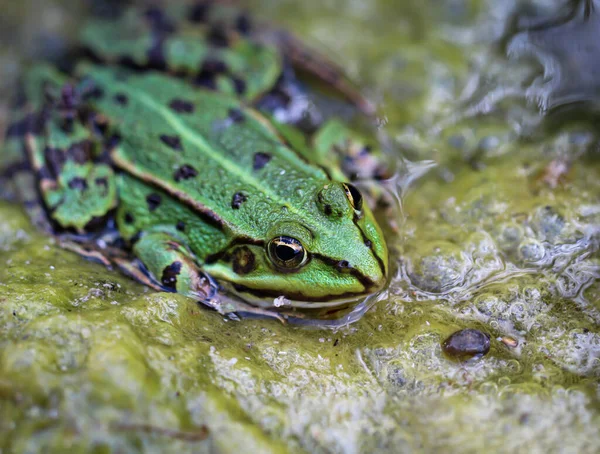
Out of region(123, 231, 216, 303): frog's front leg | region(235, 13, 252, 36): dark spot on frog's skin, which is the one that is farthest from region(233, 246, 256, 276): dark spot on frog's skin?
region(235, 13, 252, 36): dark spot on frog's skin

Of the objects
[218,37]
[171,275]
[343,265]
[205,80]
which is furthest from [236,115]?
[343,265]

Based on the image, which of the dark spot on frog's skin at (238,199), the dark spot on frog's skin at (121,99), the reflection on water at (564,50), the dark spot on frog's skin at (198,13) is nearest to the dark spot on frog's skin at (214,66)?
the dark spot on frog's skin at (198,13)

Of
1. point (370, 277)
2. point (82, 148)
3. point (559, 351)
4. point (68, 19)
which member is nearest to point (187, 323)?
point (370, 277)

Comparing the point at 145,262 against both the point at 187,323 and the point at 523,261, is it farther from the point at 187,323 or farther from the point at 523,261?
the point at 523,261

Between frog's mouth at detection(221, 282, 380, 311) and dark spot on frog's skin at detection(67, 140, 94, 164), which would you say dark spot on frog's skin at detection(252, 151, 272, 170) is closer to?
frog's mouth at detection(221, 282, 380, 311)

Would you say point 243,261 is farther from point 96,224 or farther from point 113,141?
point 113,141

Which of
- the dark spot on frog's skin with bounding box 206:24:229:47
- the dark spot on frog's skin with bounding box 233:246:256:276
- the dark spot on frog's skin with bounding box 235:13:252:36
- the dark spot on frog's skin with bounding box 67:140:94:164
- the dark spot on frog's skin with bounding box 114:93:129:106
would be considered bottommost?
the dark spot on frog's skin with bounding box 67:140:94:164
